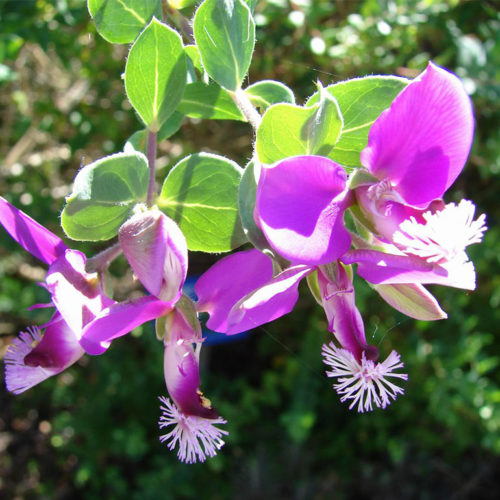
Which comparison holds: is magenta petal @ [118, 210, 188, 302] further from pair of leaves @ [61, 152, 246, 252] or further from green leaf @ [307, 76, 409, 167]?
green leaf @ [307, 76, 409, 167]

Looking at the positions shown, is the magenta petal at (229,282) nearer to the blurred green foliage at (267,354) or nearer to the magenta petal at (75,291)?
the magenta petal at (75,291)

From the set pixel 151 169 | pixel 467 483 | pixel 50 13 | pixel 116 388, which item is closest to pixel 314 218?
pixel 151 169

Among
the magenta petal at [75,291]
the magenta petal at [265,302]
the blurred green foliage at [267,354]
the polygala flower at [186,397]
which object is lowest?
the blurred green foliage at [267,354]

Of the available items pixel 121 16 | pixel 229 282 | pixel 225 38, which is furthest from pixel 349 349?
pixel 121 16

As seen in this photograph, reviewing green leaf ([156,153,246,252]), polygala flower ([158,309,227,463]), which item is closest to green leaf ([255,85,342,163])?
green leaf ([156,153,246,252])

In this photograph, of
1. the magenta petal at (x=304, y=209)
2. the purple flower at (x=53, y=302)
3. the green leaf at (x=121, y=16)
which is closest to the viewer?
the magenta petal at (x=304, y=209)

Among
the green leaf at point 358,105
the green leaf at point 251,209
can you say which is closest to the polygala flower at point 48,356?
the green leaf at point 251,209
